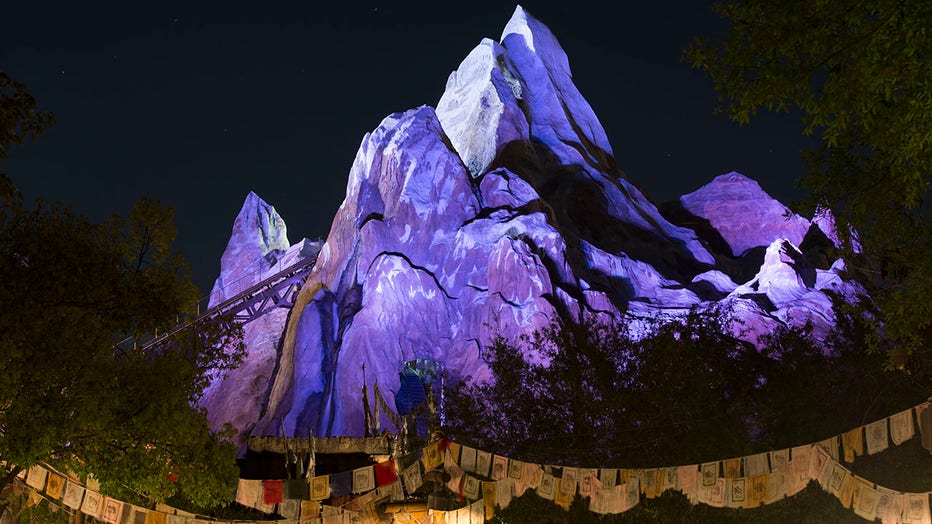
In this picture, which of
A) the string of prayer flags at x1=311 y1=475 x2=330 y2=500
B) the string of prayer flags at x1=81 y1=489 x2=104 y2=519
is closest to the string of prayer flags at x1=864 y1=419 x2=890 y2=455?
the string of prayer flags at x1=311 y1=475 x2=330 y2=500

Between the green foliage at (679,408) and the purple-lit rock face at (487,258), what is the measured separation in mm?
A: 12923

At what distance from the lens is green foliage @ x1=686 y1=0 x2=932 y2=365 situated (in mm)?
7312

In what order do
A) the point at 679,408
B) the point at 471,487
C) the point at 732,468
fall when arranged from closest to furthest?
the point at 732,468
the point at 471,487
the point at 679,408

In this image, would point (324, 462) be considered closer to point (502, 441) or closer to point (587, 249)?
point (502, 441)

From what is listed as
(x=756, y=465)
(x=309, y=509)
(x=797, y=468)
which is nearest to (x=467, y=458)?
(x=309, y=509)

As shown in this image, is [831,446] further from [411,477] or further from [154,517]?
[154,517]

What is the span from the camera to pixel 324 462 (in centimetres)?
2838

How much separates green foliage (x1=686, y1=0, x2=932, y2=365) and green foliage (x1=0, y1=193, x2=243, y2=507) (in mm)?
7834

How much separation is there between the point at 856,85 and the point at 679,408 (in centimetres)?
1163

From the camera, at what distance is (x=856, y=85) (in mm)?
8117

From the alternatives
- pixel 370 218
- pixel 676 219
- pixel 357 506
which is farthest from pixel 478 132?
pixel 357 506

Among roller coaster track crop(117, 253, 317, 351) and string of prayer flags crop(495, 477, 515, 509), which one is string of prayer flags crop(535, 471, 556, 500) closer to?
string of prayer flags crop(495, 477, 515, 509)

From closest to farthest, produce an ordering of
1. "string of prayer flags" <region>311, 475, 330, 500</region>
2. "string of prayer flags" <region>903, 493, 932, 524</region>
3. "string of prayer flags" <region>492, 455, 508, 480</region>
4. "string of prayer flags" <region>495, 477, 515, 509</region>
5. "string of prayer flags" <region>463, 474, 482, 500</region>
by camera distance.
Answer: "string of prayer flags" <region>903, 493, 932, 524</region> < "string of prayer flags" <region>311, 475, 330, 500</region> < "string of prayer flags" <region>492, 455, 508, 480</region> < "string of prayer flags" <region>463, 474, 482, 500</region> < "string of prayer flags" <region>495, 477, 515, 509</region>

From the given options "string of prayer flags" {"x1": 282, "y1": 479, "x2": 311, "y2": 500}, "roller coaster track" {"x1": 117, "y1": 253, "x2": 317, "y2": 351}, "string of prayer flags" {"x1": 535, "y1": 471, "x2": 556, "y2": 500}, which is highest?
"roller coaster track" {"x1": 117, "y1": 253, "x2": 317, "y2": 351}
